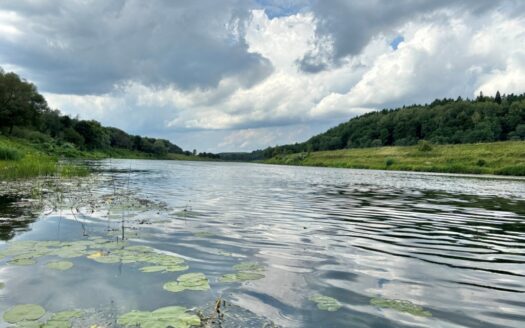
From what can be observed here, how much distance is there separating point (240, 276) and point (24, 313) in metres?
3.93

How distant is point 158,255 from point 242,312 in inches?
153

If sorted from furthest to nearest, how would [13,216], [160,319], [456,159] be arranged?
[456,159]
[13,216]
[160,319]

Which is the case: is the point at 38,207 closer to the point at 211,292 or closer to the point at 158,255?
the point at 158,255

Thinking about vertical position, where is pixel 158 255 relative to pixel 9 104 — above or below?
below

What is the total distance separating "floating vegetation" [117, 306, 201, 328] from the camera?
205 inches

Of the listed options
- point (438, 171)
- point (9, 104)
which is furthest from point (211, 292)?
point (9, 104)

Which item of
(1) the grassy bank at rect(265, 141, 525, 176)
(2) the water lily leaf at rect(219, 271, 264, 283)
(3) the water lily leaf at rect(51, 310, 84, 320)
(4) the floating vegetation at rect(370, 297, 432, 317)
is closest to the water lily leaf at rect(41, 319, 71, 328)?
(3) the water lily leaf at rect(51, 310, 84, 320)

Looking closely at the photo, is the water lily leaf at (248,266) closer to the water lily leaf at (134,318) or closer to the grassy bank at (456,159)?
the water lily leaf at (134,318)

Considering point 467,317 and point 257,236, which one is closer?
point 467,317

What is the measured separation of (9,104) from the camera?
86.8 meters

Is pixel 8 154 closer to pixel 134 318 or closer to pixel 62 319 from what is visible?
pixel 62 319

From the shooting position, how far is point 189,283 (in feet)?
23.5

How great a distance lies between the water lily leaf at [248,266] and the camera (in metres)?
8.55

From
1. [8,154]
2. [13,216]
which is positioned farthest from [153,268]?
[8,154]
